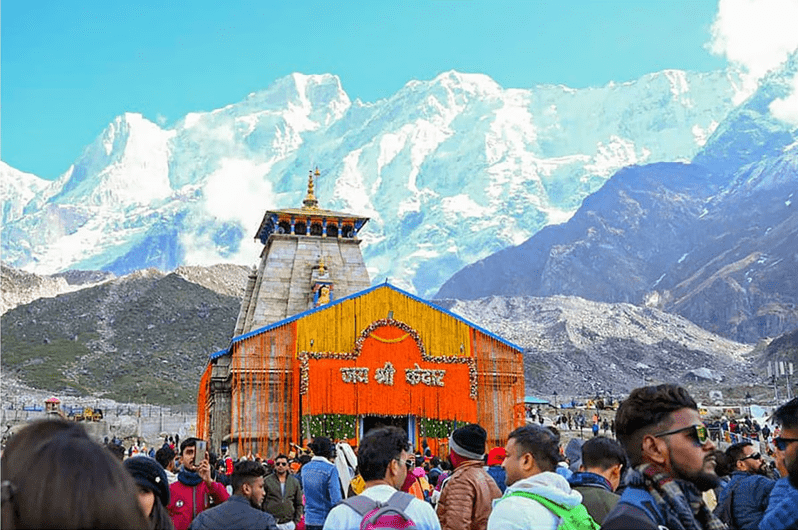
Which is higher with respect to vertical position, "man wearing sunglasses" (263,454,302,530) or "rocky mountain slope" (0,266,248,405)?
"rocky mountain slope" (0,266,248,405)

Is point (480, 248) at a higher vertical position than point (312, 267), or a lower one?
higher

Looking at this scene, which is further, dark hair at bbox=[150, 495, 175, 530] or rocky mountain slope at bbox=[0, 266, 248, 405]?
rocky mountain slope at bbox=[0, 266, 248, 405]

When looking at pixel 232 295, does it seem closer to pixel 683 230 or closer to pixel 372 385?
pixel 372 385

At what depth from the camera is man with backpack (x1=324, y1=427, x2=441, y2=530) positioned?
397 centimetres

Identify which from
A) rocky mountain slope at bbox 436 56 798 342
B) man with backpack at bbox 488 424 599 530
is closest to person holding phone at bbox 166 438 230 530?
man with backpack at bbox 488 424 599 530

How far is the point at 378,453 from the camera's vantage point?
4.32 meters

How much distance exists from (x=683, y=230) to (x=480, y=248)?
5316 centimetres

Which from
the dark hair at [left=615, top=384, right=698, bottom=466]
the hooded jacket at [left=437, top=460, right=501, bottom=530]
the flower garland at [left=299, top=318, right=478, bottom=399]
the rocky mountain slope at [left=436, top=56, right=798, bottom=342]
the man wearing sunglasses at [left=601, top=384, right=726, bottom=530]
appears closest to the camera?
the man wearing sunglasses at [left=601, top=384, right=726, bottom=530]

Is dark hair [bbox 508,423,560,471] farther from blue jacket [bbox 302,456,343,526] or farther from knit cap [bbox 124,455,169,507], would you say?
blue jacket [bbox 302,456,343,526]

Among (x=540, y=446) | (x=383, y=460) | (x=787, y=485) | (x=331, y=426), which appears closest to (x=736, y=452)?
(x=787, y=485)

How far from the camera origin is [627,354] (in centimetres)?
8375

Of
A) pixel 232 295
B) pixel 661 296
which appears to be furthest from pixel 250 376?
pixel 661 296

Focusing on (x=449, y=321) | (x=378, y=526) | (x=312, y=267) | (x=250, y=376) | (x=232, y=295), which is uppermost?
(x=232, y=295)

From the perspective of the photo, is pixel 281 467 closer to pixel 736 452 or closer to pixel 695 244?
pixel 736 452
